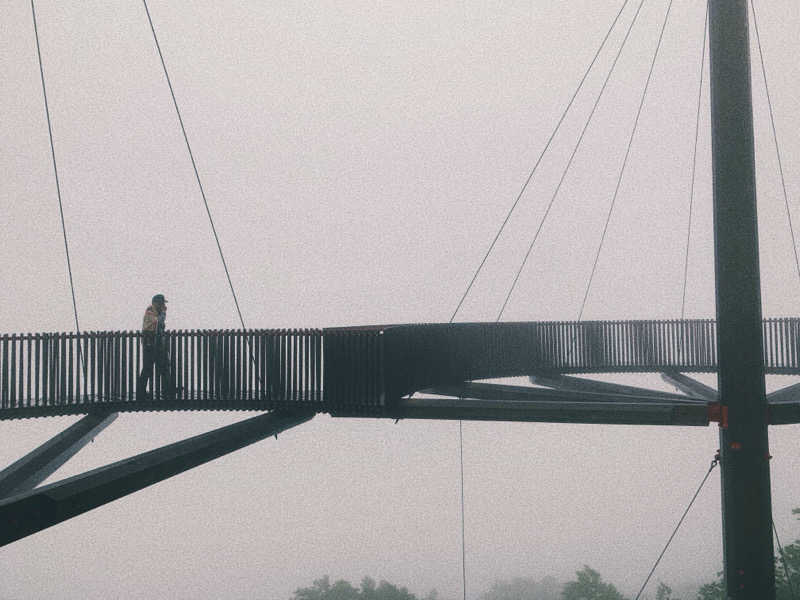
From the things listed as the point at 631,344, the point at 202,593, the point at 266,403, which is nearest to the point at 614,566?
the point at 202,593

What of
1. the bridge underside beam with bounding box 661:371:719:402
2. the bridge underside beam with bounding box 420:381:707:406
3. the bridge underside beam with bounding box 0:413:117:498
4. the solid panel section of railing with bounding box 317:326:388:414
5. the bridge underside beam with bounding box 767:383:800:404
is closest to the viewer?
the bridge underside beam with bounding box 0:413:117:498

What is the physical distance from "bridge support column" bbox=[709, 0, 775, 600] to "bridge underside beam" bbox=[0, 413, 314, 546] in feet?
21.9

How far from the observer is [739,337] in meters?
10.4

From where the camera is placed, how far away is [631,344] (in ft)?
67.0

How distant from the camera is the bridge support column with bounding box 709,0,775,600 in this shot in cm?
1017

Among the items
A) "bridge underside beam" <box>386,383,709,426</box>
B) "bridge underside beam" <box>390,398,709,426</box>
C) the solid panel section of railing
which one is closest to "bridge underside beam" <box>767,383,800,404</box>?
"bridge underside beam" <box>386,383,709,426</box>

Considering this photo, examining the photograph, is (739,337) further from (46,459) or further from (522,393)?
(46,459)

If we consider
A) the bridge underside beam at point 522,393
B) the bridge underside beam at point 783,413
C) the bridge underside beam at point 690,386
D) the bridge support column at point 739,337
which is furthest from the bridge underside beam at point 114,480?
the bridge underside beam at point 690,386

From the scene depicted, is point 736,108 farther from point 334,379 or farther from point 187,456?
point 187,456

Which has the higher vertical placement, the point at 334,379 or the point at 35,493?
the point at 334,379

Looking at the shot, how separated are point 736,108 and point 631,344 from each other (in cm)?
1079

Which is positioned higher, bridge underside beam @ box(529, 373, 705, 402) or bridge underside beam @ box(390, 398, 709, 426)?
bridge underside beam @ box(529, 373, 705, 402)

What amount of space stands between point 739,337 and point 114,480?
8.26 meters

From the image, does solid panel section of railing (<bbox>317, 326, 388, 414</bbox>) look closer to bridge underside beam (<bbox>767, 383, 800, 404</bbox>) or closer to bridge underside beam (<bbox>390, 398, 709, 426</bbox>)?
bridge underside beam (<bbox>390, 398, 709, 426</bbox>)
